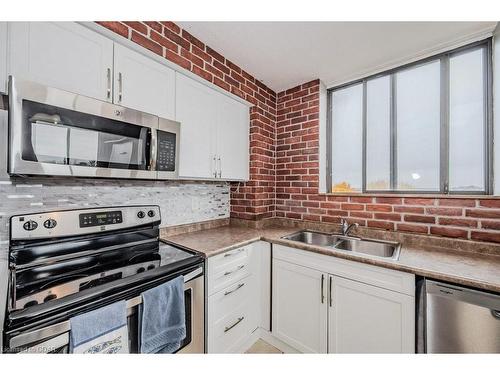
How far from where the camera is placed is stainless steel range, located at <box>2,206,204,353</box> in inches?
30.9

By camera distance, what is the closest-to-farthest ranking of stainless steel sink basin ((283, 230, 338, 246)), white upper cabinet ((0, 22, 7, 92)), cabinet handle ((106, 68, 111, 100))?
white upper cabinet ((0, 22, 7, 92)) < cabinet handle ((106, 68, 111, 100)) < stainless steel sink basin ((283, 230, 338, 246))

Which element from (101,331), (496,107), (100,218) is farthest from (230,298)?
(496,107)

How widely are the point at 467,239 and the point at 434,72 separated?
4.33 feet

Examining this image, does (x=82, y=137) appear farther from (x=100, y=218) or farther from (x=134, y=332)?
(x=134, y=332)

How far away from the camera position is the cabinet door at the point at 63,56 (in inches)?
38.2

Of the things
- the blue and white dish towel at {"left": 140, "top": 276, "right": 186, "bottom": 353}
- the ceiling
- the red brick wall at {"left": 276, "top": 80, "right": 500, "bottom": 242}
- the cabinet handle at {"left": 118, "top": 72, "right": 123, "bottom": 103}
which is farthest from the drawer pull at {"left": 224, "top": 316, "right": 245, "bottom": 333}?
the ceiling

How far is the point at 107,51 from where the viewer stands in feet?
4.07

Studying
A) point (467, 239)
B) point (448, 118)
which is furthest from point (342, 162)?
point (467, 239)

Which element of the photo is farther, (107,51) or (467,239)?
(467,239)

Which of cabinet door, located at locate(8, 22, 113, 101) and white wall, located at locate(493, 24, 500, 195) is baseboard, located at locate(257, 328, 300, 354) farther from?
cabinet door, located at locate(8, 22, 113, 101)

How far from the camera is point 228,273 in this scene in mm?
1570

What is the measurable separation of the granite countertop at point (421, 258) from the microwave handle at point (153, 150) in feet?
1.95

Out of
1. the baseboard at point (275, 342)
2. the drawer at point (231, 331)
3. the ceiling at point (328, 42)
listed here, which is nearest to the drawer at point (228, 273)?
the drawer at point (231, 331)
